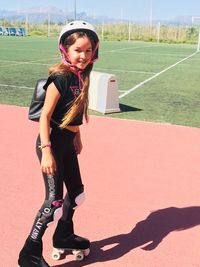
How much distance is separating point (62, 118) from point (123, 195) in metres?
1.99

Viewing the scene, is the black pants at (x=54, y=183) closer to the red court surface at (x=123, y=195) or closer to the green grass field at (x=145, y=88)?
the red court surface at (x=123, y=195)

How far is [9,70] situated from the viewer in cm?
1616

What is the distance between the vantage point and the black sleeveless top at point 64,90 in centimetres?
307

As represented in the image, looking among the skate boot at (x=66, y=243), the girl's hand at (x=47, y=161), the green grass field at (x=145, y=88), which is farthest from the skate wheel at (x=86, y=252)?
the green grass field at (x=145, y=88)

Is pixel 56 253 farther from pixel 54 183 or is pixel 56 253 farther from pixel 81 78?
pixel 81 78

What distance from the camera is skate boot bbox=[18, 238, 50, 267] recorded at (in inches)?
132

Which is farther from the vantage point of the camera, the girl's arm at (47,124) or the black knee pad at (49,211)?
the black knee pad at (49,211)

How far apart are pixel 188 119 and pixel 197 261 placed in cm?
552

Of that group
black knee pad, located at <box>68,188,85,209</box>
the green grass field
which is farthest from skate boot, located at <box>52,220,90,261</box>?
the green grass field

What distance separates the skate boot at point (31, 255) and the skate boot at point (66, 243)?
0.29m

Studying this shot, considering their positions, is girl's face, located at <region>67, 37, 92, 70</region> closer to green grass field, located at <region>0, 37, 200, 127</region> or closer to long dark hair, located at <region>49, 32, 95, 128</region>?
long dark hair, located at <region>49, 32, 95, 128</region>

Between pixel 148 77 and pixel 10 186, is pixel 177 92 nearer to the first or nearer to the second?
pixel 148 77

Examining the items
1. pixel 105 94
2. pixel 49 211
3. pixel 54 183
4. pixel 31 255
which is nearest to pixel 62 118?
pixel 54 183

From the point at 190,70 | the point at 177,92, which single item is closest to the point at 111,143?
the point at 177,92
